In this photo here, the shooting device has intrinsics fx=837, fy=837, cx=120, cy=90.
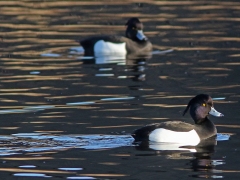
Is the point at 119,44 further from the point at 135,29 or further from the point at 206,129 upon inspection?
the point at 206,129

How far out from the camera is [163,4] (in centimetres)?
2884

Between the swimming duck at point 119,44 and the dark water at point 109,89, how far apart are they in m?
0.48

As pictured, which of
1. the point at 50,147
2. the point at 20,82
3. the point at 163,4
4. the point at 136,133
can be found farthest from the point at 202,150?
the point at 163,4

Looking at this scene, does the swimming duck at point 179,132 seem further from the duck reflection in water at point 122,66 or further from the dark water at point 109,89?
the duck reflection in water at point 122,66

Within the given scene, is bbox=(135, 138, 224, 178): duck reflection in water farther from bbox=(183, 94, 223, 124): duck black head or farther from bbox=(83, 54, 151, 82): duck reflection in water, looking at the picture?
bbox=(83, 54, 151, 82): duck reflection in water

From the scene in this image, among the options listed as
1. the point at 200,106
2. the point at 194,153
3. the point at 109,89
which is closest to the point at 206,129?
the point at 200,106

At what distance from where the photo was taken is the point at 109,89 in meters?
16.1

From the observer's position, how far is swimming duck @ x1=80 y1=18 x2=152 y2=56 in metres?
21.8

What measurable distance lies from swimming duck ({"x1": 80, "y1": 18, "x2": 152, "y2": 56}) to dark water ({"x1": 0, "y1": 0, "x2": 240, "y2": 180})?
1.56 feet

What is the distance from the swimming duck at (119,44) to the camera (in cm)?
2181

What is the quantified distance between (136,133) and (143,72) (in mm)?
6307

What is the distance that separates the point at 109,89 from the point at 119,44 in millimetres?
6368

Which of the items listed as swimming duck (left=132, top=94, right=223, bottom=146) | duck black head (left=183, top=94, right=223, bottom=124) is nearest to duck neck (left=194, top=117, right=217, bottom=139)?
swimming duck (left=132, top=94, right=223, bottom=146)

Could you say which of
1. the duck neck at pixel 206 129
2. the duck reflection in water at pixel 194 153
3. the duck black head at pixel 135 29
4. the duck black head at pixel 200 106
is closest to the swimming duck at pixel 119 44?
the duck black head at pixel 135 29
